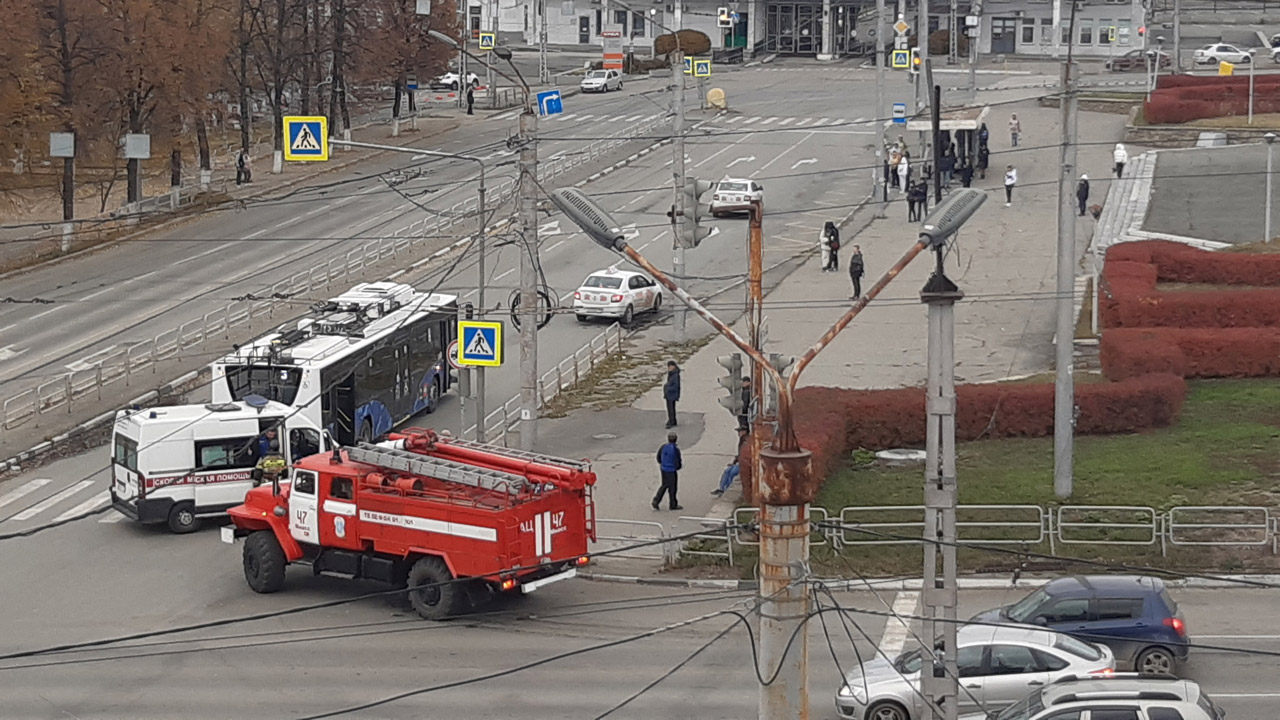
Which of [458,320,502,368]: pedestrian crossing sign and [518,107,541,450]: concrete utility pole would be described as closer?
[518,107,541,450]: concrete utility pole

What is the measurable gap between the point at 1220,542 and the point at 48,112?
3926cm

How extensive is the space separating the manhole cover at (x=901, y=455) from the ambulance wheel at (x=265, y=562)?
35.2ft

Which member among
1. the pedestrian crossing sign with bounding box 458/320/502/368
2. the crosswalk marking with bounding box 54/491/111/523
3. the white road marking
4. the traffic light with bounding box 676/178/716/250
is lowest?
the white road marking

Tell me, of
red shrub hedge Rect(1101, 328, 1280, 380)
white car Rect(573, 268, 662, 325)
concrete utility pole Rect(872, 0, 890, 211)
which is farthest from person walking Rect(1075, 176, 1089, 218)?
red shrub hedge Rect(1101, 328, 1280, 380)

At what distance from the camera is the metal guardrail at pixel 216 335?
36031mm

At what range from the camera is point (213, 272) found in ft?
160

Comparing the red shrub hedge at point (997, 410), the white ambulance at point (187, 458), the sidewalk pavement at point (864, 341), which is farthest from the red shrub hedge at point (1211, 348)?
the white ambulance at point (187, 458)

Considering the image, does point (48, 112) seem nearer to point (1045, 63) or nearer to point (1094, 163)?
point (1094, 163)

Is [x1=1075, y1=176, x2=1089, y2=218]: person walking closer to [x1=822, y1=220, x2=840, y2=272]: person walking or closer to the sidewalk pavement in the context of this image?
the sidewalk pavement

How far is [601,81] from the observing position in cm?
8819

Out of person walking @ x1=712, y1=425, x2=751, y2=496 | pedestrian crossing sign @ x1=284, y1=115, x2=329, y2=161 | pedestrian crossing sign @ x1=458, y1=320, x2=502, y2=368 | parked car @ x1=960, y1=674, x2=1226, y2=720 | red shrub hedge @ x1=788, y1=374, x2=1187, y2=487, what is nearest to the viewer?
parked car @ x1=960, y1=674, x2=1226, y2=720

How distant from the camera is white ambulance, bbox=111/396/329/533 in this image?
93.6 feet

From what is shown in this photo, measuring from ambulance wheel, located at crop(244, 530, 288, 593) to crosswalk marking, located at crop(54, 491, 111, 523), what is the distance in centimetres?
578

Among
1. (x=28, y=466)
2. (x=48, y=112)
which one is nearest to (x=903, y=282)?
(x=28, y=466)
